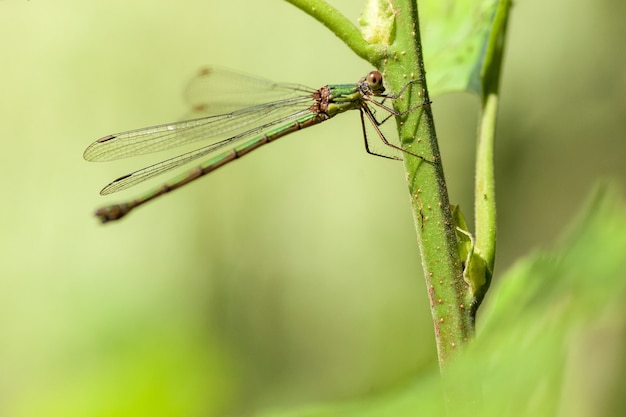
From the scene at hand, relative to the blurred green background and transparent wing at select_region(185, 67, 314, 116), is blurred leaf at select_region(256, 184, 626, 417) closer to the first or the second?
transparent wing at select_region(185, 67, 314, 116)

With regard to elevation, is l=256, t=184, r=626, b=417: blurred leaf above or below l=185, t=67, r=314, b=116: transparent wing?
below

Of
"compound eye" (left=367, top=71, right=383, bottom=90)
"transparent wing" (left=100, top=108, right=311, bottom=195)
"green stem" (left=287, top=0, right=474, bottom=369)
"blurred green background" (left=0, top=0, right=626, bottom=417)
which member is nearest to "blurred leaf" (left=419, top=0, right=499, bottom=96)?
"green stem" (left=287, top=0, right=474, bottom=369)

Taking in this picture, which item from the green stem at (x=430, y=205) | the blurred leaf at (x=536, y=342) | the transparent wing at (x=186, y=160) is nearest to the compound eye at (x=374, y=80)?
the transparent wing at (x=186, y=160)

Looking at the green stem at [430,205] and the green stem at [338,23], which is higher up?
the green stem at [338,23]

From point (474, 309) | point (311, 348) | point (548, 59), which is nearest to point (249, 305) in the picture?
point (311, 348)

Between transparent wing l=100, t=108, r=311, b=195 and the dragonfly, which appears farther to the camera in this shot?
transparent wing l=100, t=108, r=311, b=195

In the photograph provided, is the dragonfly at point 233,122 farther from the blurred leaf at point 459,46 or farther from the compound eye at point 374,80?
the blurred leaf at point 459,46

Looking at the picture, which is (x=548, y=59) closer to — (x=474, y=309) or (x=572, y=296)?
(x=474, y=309)

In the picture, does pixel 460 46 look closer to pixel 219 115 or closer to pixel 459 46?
pixel 459 46

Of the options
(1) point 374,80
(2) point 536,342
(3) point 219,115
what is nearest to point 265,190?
(3) point 219,115

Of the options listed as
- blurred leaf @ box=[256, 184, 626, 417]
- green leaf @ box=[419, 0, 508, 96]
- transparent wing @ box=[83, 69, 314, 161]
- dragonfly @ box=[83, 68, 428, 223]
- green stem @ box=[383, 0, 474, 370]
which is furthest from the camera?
transparent wing @ box=[83, 69, 314, 161]
